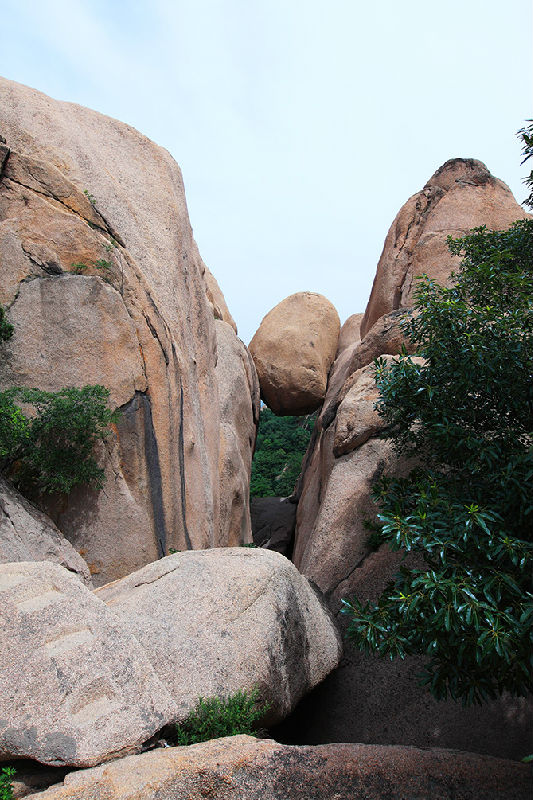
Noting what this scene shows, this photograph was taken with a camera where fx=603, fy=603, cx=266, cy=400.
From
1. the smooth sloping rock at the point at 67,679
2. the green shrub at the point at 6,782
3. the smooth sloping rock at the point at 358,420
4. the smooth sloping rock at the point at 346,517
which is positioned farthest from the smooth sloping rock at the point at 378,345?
the green shrub at the point at 6,782

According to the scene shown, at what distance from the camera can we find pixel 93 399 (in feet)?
26.0

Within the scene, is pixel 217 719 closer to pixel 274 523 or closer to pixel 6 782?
pixel 6 782

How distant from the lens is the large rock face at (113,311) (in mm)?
8133

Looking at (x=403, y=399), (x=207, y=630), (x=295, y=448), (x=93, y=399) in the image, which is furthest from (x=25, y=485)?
(x=295, y=448)

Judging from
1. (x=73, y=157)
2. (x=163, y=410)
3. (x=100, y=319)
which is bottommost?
(x=163, y=410)

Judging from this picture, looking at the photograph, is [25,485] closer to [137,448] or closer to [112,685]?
[137,448]

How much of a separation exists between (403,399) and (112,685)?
12.1 feet

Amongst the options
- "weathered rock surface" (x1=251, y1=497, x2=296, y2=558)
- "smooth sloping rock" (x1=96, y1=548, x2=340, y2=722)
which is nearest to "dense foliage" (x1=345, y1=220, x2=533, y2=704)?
"smooth sloping rock" (x1=96, y1=548, x2=340, y2=722)

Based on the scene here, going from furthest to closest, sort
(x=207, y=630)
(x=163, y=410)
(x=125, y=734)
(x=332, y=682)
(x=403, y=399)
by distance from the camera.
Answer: (x=163, y=410)
(x=332, y=682)
(x=403, y=399)
(x=207, y=630)
(x=125, y=734)

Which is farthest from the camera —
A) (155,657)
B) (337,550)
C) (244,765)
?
(337,550)

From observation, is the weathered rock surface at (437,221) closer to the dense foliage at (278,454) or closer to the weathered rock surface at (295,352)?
the weathered rock surface at (295,352)

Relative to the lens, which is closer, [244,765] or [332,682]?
[244,765]

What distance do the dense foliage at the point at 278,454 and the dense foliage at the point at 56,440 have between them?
45.2 ft

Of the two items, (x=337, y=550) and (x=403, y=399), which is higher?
(x=403, y=399)
